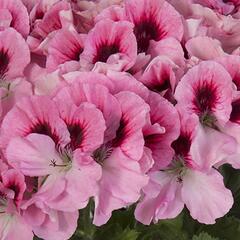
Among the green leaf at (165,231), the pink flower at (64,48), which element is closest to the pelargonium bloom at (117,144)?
the pink flower at (64,48)

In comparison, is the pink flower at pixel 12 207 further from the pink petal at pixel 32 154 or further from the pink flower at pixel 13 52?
the pink flower at pixel 13 52

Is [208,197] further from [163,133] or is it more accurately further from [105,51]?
[105,51]

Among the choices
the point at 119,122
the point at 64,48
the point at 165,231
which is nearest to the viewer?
the point at 119,122

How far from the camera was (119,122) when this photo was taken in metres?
0.70

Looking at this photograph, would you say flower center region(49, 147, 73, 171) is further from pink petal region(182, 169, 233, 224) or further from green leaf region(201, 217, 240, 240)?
green leaf region(201, 217, 240, 240)

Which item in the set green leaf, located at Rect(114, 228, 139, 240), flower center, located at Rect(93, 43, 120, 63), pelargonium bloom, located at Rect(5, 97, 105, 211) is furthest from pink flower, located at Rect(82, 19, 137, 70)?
green leaf, located at Rect(114, 228, 139, 240)

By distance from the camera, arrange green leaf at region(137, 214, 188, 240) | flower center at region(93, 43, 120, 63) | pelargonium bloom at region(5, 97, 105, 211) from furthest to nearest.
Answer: green leaf at region(137, 214, 188, 240)
flower center at region(93, 43, 120, 63)
pelargonium bloom at region(5, 97, 105, 211)

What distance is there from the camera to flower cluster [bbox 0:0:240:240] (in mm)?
691

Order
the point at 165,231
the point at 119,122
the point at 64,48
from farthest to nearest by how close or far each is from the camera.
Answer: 1. the point at 165,231
2. the point at 64,48
3. the point at 119,122

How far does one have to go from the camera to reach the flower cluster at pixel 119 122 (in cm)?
69

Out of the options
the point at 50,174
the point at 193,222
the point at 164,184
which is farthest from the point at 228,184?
the point at 50,174

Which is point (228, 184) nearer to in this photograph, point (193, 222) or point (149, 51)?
point (193, 222)

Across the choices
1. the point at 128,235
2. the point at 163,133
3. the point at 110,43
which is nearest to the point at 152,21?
the point at 110,43

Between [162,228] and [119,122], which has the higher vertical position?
[119,122]
